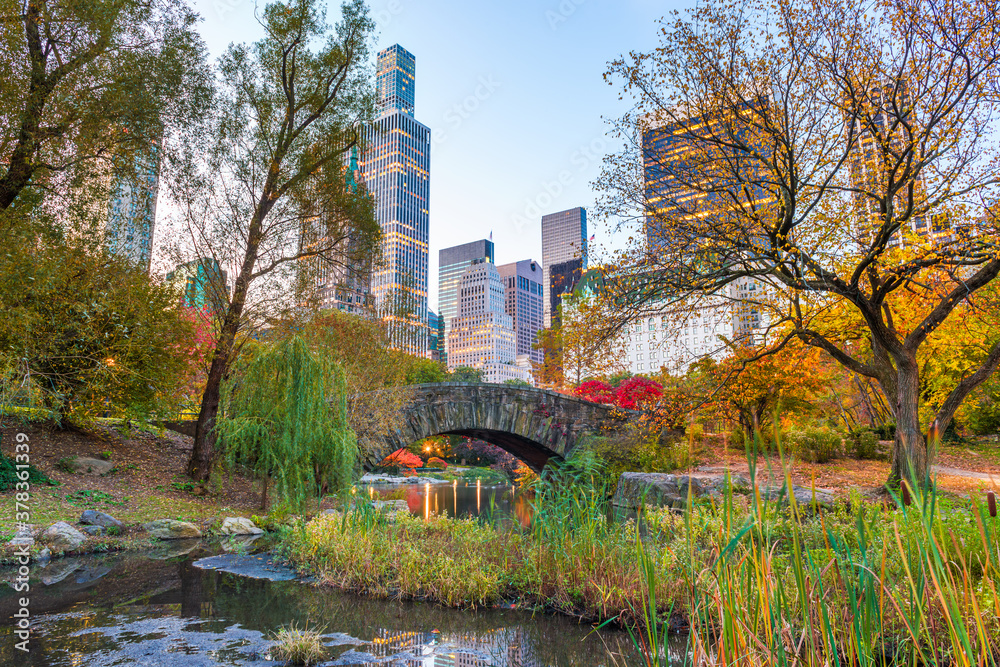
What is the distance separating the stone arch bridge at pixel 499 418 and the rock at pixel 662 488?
2.09 meters

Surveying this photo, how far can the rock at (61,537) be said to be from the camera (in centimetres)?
830

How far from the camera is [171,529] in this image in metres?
10.1

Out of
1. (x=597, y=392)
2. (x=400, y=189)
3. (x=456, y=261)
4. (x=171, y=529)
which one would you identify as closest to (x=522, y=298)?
(x=456, y=261)

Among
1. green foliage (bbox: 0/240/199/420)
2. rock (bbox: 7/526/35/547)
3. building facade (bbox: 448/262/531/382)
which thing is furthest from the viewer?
building facade (bbox: 448/262/531/382)

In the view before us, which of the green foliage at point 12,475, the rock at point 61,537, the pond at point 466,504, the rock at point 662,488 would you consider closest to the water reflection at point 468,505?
the pond at point 466,504

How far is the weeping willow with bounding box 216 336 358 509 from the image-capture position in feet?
34.9

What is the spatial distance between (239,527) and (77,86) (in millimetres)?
8862

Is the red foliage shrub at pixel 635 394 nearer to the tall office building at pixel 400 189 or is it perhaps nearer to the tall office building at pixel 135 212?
the tall office building at pixel 400 189

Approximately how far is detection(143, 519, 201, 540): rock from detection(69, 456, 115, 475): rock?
3.01m

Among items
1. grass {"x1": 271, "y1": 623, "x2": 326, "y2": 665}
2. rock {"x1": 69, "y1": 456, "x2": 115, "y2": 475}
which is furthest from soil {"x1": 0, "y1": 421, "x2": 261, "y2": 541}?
grass {"x1": 271, "y1": 623, "x2": 326, "y2": 665}

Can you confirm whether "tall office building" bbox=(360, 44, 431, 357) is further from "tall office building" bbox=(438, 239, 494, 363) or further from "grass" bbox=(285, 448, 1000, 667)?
"tall office building" bbox=(438, 239, 494, 363)

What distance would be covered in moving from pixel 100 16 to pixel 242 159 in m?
3.99

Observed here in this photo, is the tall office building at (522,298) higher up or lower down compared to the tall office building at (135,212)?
higher up

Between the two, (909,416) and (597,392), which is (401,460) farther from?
(909,416)
